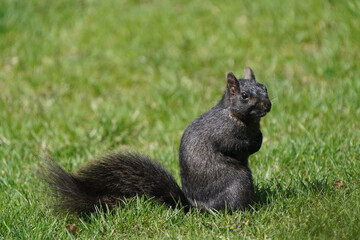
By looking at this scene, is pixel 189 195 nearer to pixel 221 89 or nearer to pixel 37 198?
pixel 37 198

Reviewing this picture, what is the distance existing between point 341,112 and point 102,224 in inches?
Answer: 103

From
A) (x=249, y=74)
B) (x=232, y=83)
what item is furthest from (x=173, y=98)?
(x=232, y=83)

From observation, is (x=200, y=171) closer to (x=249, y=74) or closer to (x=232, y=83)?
(x=232, y=83)

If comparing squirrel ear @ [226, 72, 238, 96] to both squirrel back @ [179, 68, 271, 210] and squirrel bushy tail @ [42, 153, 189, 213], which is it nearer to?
squirrel back @ [179, 68, 271, 210]

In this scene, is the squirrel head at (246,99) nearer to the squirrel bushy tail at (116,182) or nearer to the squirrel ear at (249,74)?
the squirrel ear at (249,74)

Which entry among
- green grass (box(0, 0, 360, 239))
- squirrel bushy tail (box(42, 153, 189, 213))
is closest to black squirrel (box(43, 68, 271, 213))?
squirrel bushy tail (box(42, 153, 189, 213))

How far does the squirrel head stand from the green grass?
1.81 feet

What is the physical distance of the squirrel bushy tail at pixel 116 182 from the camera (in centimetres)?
347

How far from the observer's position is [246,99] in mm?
3289

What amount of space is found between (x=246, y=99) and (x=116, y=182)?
3.16 ft

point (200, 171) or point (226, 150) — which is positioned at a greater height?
point (226, 150)

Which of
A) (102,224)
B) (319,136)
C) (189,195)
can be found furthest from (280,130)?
(102,224)

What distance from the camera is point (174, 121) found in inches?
209

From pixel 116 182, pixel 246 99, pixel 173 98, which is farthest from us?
pixel 173 98
